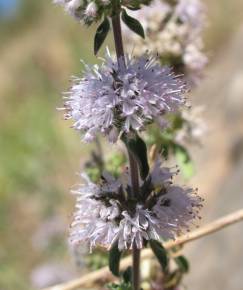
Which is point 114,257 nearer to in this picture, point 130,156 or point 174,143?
point 130,156

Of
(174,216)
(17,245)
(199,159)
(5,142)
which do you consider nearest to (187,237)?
(174,216)

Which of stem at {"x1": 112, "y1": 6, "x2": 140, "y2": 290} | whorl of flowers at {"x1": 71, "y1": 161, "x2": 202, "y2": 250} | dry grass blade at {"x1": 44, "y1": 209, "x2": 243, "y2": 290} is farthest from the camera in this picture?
dry grass blade at {"x1": 44, "y1": 209, "x2": 243, "y2": 290}

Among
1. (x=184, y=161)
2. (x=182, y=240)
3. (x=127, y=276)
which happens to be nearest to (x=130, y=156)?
(x=127, y=276)

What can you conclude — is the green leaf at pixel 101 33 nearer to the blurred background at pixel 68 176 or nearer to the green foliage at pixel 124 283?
the green foliage at pixel 124 283

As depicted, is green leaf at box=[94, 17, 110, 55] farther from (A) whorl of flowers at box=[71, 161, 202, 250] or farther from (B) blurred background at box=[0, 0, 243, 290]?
(B) blurred background at box=[0, 0, 243, 290]

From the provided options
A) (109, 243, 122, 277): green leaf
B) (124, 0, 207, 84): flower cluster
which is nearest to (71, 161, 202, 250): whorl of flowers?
(109, 243, 122, 277): green leaf

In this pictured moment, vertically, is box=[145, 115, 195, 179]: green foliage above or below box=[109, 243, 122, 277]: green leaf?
above

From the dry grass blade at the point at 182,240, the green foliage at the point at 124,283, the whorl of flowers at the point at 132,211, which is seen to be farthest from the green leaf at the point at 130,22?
the dry grass blade at the point at 182,240
